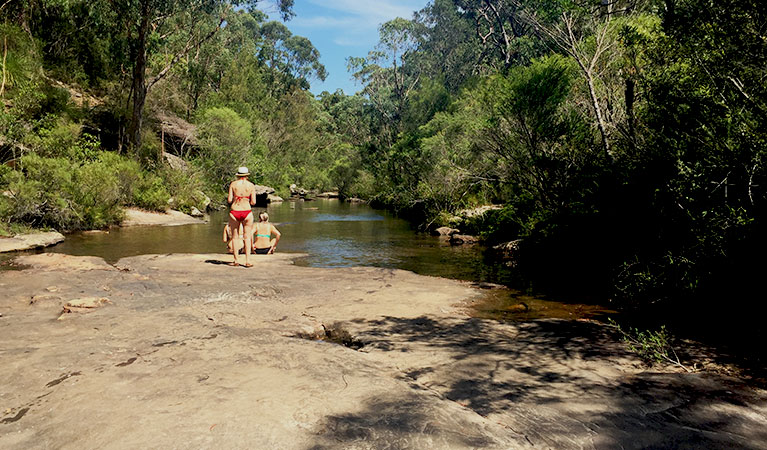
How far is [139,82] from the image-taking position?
2778 centimetres

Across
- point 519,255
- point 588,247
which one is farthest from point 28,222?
point 588,247

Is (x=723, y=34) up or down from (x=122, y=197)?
up

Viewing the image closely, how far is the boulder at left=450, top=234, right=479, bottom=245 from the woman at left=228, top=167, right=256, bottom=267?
414 inches

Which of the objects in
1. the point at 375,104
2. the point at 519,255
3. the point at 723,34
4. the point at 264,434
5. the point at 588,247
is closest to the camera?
the point at 264,434

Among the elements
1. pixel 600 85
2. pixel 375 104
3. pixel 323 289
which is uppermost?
pixel 375 104

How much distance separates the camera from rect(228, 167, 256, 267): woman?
11.0 meters

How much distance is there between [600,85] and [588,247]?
5560 mm

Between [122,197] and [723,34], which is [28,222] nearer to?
[122,197]

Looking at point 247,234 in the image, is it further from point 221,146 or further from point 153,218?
point 221,146

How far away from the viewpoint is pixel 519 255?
15555 millimetres

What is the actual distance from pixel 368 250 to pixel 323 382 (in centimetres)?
1315

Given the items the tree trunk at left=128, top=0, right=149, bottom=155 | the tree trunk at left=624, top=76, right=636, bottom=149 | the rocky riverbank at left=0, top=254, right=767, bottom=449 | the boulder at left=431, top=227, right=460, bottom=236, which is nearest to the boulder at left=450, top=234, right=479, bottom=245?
the boulder at left=431, top=227, right=460, bottom=236

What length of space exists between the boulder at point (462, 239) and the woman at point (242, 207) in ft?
34.5

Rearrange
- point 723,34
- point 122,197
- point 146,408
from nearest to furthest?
point 146,408
point 723,34
point 122,197
